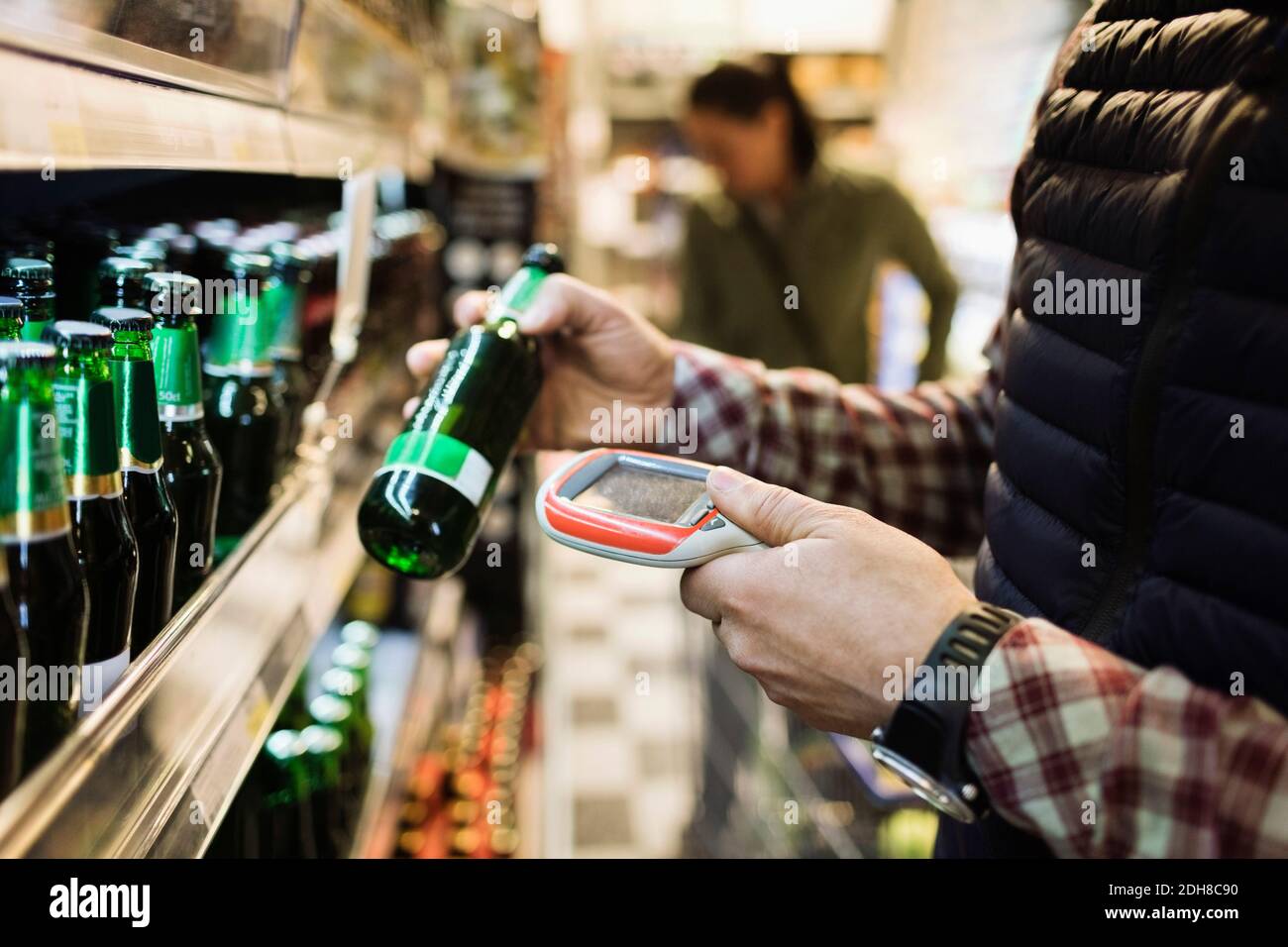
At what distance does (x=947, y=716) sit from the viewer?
0.80 m

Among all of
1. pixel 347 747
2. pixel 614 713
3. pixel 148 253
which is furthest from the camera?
pixel 614 713

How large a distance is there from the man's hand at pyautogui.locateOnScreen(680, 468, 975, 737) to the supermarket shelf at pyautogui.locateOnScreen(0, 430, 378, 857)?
47 centimetres

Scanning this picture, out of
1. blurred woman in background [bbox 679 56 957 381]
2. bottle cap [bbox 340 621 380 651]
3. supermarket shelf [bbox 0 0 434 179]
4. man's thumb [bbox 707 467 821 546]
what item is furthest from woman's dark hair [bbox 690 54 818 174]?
man's thumb [bbox 707 467 821 546]

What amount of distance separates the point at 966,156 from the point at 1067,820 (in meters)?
2.95

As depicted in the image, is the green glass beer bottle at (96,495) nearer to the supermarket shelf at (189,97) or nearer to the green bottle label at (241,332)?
the supermarket shelf at (189,97)

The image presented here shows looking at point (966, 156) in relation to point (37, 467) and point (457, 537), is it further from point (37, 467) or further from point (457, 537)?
point (37, 467)

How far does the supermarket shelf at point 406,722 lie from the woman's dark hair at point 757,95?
1643 millimetres

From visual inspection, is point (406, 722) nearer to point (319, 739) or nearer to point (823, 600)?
point (319, 739)

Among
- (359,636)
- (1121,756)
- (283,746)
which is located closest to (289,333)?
(283,746)

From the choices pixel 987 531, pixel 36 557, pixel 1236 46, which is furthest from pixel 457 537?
pixel 1236 46

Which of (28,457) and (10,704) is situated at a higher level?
(28,457)

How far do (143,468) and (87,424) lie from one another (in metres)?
0.16

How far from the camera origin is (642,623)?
4.72 meters

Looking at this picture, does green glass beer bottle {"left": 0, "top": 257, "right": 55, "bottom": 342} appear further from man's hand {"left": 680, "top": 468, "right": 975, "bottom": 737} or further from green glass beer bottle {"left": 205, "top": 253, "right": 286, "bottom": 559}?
man's hand {"left": 680, "top": 468, "right": 975, "bottom": 737}
